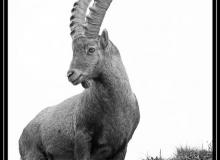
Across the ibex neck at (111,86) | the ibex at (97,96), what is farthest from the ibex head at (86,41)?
the ibex neck at (111,86)

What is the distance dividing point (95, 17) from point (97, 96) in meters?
1.66

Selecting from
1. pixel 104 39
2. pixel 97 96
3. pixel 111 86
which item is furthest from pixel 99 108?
pixel 104 39

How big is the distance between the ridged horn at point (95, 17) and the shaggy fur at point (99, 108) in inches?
6.7

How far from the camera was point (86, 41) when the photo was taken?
409 inches

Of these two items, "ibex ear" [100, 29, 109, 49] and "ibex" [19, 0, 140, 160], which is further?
"ibex ear" [100, 29, 109, 49]

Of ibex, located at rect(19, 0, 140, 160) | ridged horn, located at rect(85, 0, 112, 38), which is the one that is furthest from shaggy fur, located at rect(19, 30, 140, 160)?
ridged horn, located at rect(85, 0, 112, 38)

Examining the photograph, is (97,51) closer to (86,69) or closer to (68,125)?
(86,69)

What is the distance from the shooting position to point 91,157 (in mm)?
11117

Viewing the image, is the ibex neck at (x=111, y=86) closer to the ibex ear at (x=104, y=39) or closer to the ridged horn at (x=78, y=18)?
the ibex ear at (x=104, y=39)

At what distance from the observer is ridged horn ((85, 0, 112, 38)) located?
10.6 meters

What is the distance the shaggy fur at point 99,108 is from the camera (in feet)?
34.0

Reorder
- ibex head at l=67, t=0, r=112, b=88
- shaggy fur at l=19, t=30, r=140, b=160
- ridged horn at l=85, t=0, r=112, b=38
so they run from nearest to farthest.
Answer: ibex head at l=67, t=0, r=112, b=88 → shaggy fur at l=19, t=30, r=140, b=160 → ridged horn at l=85, t=0, r=112, b=38

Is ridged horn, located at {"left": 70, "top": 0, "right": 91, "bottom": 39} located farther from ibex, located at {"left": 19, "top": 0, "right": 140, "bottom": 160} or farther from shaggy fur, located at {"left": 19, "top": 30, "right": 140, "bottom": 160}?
shaggy fur, located at {"left": 19, "top": 30, "right": 140, "bottom": 160}
